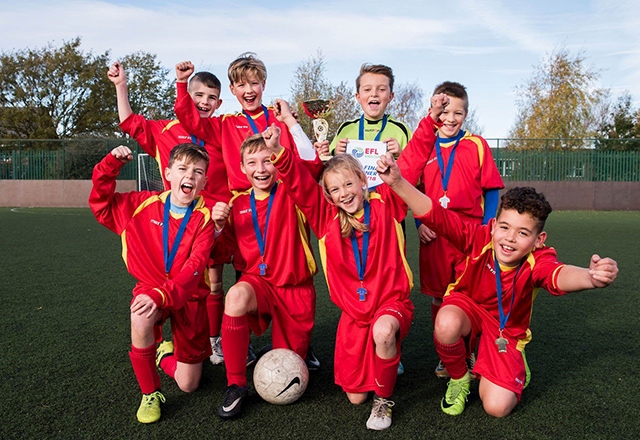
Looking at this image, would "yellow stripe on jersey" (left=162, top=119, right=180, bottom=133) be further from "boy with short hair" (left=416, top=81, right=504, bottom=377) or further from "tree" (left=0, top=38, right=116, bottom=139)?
"tree" (left=0, top=38, right=116, bottom=139)

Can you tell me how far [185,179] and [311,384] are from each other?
1.53m

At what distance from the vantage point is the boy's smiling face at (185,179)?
3564mm

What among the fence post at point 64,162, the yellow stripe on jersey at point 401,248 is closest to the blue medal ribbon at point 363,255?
the yellow stripe on jersey at point 401,248

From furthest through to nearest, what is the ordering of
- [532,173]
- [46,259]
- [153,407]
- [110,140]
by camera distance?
[110,140], [532,173], [46,259], [153,407]

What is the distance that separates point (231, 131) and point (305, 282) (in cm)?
129

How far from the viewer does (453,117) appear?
4.16 meters

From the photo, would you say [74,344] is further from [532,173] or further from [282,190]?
[532,173]

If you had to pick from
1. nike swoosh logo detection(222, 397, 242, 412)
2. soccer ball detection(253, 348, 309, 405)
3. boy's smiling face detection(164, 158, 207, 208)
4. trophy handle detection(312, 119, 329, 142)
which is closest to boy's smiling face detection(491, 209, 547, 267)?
soccer ball detection(253, 348, 309, 405)

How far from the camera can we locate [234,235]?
13.0 feet

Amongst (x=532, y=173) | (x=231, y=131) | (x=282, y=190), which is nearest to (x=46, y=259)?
(x=231, y=131)

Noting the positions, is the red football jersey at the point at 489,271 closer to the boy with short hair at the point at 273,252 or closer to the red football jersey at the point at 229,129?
the boy with short hair at the point at 273,252

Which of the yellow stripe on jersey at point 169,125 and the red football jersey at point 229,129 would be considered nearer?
the red football jersey at point 229,129

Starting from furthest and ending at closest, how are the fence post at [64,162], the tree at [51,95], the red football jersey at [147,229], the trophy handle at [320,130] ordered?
the tree at [51,95]
the fence post at [64,162]
the trophy handle at [320,130]
the red football jersey at [147,229]

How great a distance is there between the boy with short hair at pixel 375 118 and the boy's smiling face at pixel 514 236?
3.82ft
